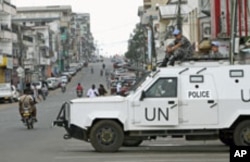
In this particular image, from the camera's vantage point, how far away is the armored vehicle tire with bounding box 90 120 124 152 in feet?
58.4

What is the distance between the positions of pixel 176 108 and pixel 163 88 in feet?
1.92

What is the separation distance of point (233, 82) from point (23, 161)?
519 centimetres

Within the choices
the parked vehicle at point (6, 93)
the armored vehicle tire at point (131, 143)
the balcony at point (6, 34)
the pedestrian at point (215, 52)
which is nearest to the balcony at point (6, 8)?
the balcony at point (6, 34)

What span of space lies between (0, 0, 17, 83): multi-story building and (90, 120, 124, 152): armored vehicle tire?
71.5 m

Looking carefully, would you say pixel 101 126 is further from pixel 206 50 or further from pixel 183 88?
pixel 206 50

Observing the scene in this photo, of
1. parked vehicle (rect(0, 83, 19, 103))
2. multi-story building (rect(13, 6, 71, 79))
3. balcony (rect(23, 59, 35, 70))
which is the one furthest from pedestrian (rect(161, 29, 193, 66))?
multi-story building (rect(13, 6, 71, 79))

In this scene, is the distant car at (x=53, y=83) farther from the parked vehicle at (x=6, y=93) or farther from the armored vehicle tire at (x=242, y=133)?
the armored vehicle tire at (x=242, y=133)

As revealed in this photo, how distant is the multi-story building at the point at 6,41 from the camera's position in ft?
297

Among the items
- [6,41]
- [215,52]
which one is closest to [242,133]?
[215,52]

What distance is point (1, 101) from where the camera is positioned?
6762 cm

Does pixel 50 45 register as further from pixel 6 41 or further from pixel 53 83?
pixel 6 41

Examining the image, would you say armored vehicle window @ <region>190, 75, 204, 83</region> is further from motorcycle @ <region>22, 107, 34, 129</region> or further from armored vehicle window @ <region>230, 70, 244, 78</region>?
motorcycle @ <region>22, 107, 34, 129</region>

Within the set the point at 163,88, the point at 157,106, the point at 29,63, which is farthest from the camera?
the point at 29,63

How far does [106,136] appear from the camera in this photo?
58.7 ft
